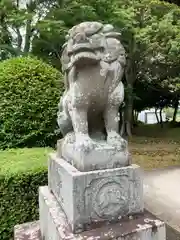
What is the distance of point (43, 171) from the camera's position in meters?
2.49

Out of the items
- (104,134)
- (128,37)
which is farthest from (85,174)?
(128,37)

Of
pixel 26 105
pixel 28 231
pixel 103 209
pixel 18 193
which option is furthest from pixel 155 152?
pixel 103 209

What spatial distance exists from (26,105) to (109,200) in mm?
2436

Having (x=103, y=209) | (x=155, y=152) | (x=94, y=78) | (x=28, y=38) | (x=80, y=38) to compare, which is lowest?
(x=155, y=152)

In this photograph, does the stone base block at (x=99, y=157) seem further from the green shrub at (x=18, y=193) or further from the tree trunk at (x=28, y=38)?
the tree trunk at (x=28, y=38)

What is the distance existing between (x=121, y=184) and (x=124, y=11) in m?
5.42

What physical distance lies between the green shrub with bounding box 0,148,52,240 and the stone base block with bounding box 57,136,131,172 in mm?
882

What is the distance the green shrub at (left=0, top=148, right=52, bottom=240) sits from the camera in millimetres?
2398

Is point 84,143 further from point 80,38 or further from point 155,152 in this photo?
point 155,152

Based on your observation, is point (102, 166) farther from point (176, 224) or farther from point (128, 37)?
point (128, 37)

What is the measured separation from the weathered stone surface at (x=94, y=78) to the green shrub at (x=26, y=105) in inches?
80.3

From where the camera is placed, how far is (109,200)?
158cm

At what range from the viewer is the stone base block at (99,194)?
1.51 m

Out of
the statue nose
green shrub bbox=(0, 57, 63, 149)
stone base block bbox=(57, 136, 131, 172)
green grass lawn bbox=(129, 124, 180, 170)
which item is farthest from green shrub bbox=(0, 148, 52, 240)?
green grass lawn bbox=(129, 124, 180, 170)
